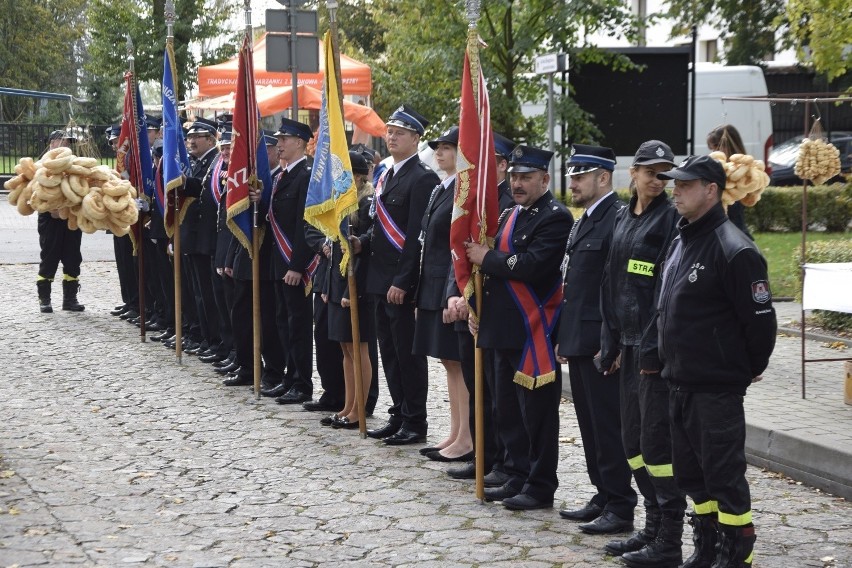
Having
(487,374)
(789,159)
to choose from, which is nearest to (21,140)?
(789,159)

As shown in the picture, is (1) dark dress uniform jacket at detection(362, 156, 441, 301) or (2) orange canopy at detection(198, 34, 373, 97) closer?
(1) dark dress uniform jacket at detection(362, 156, 441, 301)

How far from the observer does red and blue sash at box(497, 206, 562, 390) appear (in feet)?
24.0

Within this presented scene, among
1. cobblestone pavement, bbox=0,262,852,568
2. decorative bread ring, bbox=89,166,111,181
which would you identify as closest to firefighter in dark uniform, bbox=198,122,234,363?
cobblestone pavement, bbox=0,262,852,568

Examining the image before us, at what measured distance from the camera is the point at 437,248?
336 inches

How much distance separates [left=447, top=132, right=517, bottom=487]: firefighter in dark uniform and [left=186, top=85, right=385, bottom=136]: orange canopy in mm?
11160

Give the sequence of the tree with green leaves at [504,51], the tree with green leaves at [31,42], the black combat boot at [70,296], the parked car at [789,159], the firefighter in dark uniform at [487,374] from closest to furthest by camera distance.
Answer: the firefighter in dark uniform at [487,374] → the black combat boot at [70,296] → the tree with green leaves at [504,51] → the parked car at [789,159] → the tree with green leaves at [31,42]

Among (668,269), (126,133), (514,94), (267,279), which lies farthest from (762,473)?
(514,94)

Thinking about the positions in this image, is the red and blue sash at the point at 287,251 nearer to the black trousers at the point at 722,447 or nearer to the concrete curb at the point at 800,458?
the concrete curb at the point at 800,458

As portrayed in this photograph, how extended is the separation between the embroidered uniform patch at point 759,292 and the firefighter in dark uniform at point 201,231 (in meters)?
7.72

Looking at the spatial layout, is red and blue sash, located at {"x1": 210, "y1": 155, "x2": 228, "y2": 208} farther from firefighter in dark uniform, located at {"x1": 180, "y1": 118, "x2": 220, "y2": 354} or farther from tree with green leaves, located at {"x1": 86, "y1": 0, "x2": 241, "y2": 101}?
tree with green leaves, located at {"x1": 86, "y1": 0, "x2": 241, "y2": 101}

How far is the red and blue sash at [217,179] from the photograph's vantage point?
40.3ft

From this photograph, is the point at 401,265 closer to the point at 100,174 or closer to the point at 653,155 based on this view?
the point at 653,155

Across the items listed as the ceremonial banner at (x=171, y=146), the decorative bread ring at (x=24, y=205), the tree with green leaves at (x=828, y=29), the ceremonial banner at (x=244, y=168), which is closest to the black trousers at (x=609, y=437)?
the ceremonial banner at (x=244, y=168)

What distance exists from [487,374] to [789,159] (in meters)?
23.0
